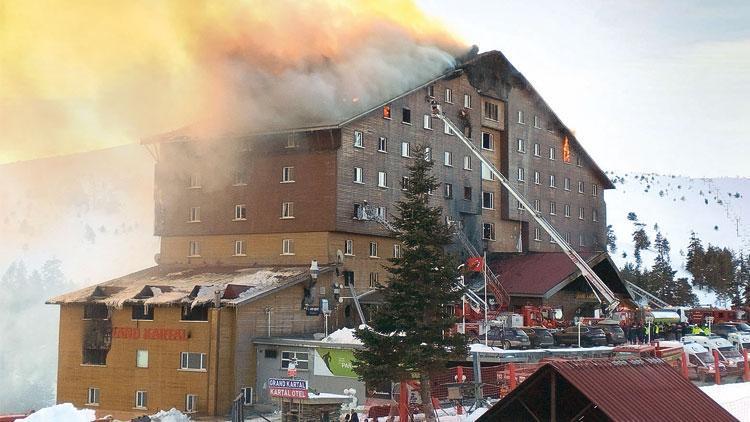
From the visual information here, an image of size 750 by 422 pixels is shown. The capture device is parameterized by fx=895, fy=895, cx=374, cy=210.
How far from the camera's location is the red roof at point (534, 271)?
59.0m

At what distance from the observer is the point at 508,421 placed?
67.9ft

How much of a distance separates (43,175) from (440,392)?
16255 centimetres

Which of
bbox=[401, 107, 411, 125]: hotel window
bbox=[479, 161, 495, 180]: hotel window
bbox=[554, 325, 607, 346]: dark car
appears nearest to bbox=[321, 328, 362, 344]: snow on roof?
bbox=[554, 325, 607, 346]: dark car

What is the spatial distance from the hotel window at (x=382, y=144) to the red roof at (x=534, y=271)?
12.8 metres

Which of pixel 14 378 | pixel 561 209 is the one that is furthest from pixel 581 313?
pixel 14 378

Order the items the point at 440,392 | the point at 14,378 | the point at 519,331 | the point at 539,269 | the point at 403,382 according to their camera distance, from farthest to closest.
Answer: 1. the point at 14,378
2. the point at 539,269
3. the point at 519,331
4. the point at 440,392
5. the point at 403,382

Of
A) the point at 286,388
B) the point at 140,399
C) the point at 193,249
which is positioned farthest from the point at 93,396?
the point at 286,388

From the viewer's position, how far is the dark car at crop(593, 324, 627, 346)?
50188 millimetres

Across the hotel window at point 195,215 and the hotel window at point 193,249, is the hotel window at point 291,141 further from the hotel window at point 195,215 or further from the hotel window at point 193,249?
the hotel window at point 193,249

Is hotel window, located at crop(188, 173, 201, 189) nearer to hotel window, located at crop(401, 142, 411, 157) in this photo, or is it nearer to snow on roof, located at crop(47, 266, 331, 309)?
snow on roof, located at crop(47, 266, 331, 309)

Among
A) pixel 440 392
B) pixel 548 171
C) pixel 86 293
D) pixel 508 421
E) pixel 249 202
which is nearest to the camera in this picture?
pixel 508 421

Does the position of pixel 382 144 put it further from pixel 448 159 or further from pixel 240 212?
pixel 240 212

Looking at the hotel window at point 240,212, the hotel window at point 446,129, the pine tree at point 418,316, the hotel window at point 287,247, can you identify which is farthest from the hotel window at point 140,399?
the hotel window at point 446,129

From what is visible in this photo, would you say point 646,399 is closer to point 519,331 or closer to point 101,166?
point 519,331
